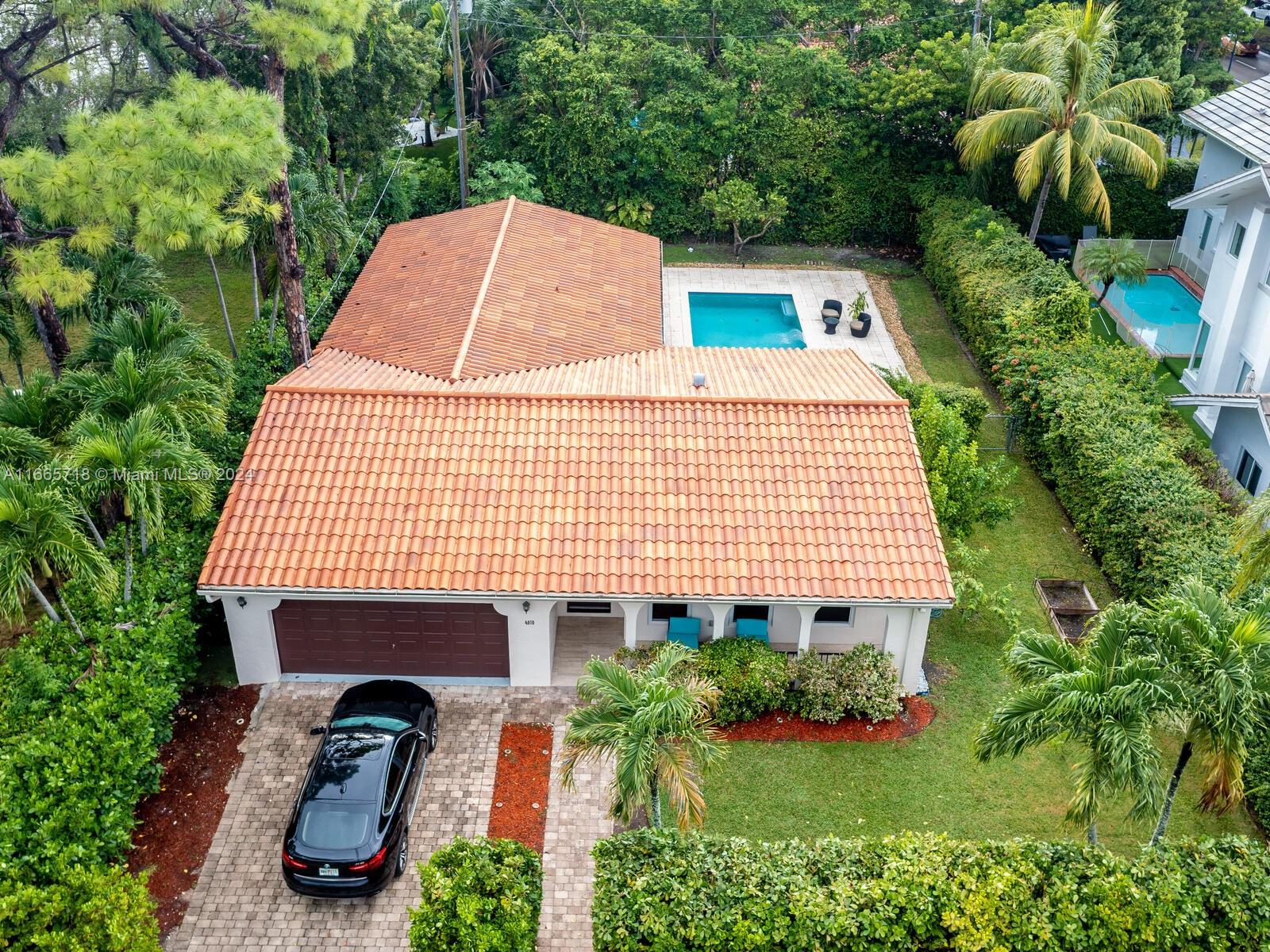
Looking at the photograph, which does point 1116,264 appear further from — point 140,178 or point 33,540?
point 33,540

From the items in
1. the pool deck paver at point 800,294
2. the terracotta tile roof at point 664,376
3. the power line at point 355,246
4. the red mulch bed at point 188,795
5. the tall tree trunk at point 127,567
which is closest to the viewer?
the red mulch bed at point 188,795

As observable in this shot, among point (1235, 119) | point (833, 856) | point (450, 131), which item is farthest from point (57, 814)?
point (450, 131)

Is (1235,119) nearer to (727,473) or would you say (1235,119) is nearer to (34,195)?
(727,473)

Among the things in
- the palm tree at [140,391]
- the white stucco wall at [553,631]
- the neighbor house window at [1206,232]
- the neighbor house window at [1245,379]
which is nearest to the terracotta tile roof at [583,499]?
the white stucco wall at [553,631]

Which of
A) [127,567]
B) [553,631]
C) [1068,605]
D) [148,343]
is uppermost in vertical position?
[148,343]

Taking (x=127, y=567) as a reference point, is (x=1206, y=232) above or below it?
below

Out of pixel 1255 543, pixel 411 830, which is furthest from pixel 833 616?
pixel 411 830

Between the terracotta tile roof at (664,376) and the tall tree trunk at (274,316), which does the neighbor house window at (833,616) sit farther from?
the tall tree trunk at (274,316)
